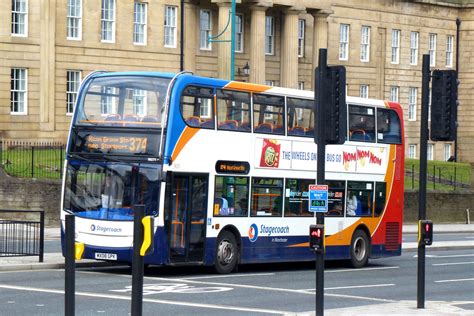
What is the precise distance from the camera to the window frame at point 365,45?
7538cm

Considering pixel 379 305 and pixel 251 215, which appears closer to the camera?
pixel 379 305

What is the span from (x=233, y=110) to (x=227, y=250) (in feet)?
9.92

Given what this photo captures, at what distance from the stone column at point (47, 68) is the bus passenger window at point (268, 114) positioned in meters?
29.6

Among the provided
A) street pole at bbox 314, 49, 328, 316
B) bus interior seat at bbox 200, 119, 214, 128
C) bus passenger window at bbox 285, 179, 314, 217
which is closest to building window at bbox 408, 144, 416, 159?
bus passenger window at bbox 285, 179, 314, 217

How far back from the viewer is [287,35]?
67.7m

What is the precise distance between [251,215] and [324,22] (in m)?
44.5

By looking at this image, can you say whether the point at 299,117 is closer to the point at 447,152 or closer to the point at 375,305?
the point at 375,305

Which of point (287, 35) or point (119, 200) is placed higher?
point (287, 35)

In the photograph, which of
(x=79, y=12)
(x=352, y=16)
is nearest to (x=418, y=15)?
(x=352, y=16)

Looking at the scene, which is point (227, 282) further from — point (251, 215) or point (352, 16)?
point (352, 16)

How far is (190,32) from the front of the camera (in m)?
63.5

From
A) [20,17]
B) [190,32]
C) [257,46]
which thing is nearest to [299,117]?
[20,17]

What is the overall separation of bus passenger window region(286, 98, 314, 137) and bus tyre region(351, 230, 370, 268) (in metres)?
3.11

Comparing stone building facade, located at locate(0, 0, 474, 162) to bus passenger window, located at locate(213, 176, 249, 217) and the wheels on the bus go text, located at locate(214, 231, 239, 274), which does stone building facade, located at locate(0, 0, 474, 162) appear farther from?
the wheels on the bus go text, located at locate(214, 231, 239, 274)
